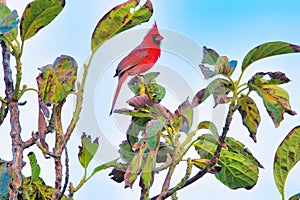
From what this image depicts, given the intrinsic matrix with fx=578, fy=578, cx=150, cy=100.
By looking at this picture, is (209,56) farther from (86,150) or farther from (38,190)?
(38,190)

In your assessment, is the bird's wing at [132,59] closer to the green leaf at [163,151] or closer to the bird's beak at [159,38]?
the bird's beak at [159,38]

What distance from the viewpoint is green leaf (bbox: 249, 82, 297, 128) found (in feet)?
2.85

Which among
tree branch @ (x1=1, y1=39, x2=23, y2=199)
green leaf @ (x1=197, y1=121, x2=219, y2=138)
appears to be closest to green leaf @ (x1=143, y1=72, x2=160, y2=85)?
green leaf @ (x1=197, y1=121, x2=219, y2=138)

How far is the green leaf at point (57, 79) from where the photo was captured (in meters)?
0.93

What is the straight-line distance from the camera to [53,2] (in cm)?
90

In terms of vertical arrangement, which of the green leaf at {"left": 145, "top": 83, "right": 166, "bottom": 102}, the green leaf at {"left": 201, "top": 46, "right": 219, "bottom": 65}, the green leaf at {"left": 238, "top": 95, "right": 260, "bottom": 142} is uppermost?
the green leaf at {"left": 201, "top": 46, "right": 219, "bottom": 65}

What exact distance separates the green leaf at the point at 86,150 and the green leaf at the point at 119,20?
5.6 inches

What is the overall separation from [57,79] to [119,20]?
0.48 feet

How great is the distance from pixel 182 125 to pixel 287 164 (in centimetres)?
21

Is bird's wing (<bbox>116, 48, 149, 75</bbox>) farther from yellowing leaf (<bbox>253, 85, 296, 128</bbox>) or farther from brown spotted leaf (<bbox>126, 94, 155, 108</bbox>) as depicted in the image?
yellowing leaf (<bbox>253, 85, 296, 128</bbox>)

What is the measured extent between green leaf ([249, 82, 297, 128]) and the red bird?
184 millimetres

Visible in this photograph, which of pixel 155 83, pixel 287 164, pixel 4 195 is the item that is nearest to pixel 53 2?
pixel 155 83

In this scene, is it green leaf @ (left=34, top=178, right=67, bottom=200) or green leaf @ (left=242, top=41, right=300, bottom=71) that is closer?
green leaf @ (left=242, top=41, right=300, bottom=71)

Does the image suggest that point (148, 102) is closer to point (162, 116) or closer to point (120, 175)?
point (162, 116)
